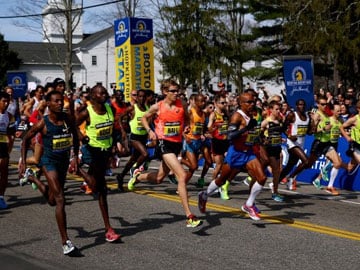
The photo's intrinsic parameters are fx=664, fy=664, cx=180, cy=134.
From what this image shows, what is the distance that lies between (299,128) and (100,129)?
204 inches

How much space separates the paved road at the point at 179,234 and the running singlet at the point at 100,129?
1.16 m

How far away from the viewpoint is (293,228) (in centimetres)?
907

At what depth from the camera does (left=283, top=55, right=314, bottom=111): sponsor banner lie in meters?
16.8

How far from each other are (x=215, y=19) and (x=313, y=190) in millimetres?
38389

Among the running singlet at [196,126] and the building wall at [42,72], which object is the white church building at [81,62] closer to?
the building wall at [42,72]

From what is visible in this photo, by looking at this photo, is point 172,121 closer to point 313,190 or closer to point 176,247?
point 176,247

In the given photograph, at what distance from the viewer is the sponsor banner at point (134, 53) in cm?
2292

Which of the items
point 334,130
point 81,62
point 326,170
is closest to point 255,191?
point 334,130

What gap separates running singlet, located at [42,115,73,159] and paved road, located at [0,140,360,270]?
1.10 meters

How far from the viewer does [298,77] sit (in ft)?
55.6

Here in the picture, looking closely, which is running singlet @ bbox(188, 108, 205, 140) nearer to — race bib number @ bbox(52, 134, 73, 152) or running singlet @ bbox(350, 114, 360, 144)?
running singlet @ bbox(350, 114, 360, 144)

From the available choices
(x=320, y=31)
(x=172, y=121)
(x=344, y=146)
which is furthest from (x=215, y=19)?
(x=172, y=121)

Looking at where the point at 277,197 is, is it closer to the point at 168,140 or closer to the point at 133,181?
the point at 133,181

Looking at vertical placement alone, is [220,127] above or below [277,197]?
above
